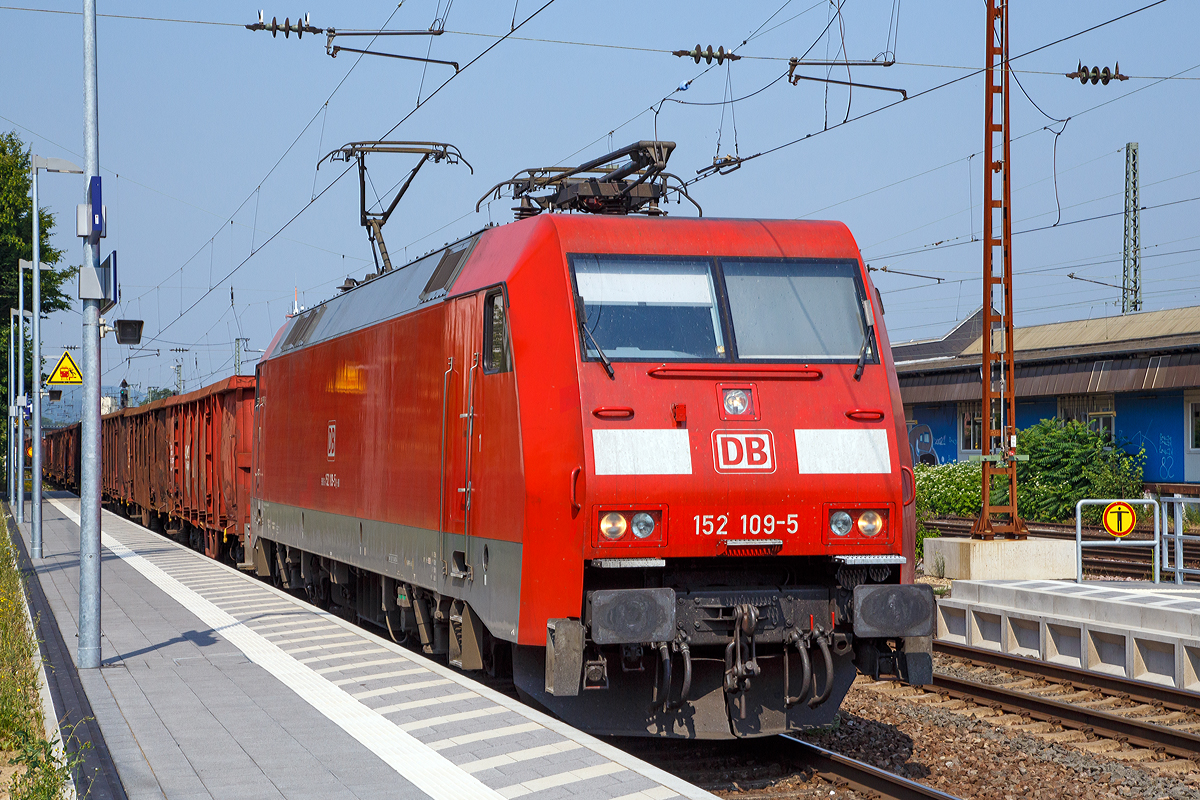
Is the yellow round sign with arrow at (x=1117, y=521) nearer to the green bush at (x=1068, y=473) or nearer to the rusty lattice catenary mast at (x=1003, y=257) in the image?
the rusty lattice catenary mast at (x=1003, y=257)

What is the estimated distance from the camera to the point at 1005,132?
666 inches

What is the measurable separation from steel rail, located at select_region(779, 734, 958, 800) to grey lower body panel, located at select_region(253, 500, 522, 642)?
6.96 ft

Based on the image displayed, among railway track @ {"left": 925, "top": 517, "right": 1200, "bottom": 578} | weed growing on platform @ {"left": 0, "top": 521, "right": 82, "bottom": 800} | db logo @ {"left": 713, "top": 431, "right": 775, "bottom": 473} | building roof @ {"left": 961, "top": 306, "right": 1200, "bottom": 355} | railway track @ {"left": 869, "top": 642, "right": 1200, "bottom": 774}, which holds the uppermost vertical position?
building roof @ {"left": 961, "top": 306, "right": 1200, "bottom": 355}

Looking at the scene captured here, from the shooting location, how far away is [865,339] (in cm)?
793

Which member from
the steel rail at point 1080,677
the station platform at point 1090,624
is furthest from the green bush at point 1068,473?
the steel rail at point 1080,677

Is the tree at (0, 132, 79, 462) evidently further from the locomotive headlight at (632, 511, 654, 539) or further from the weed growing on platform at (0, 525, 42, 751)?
the locomotive headlight at (632, 511, 654, 539)

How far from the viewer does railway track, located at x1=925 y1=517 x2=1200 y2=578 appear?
728 inches

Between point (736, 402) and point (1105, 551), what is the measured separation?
16.7 m

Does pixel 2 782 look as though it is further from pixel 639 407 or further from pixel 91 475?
pixel 639 407

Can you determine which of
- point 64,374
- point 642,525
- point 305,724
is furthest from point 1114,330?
point 305,724

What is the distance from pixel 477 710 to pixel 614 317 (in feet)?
8.76

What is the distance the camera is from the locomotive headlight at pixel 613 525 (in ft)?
23.2

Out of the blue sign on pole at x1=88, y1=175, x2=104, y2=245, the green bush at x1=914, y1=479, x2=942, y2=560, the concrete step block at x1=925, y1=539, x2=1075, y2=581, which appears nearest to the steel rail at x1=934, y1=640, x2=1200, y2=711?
the concrete step block at x1=925, y1=539, x2=1075, y2=581

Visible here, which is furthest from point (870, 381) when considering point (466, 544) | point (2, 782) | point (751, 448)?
point (2, 782)
